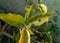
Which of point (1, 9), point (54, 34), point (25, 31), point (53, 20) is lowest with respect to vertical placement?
point (25, 31)

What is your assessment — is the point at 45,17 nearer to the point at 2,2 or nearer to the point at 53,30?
the point at 53,30

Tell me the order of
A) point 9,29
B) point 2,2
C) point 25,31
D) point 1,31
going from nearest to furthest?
point 25,31 → point 1,31 → point 9,29 → point 2,2

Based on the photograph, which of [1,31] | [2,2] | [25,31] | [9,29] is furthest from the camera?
[2,2]

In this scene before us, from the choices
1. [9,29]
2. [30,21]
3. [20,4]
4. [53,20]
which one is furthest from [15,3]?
[30,21]

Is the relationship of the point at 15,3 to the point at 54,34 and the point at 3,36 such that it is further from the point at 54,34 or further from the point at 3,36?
the point at 54,34

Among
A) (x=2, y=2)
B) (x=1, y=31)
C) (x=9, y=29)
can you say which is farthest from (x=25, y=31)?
(x=2, y=2)

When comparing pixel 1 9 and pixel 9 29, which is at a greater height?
pixel 1 9

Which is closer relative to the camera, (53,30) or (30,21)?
(30,21)
